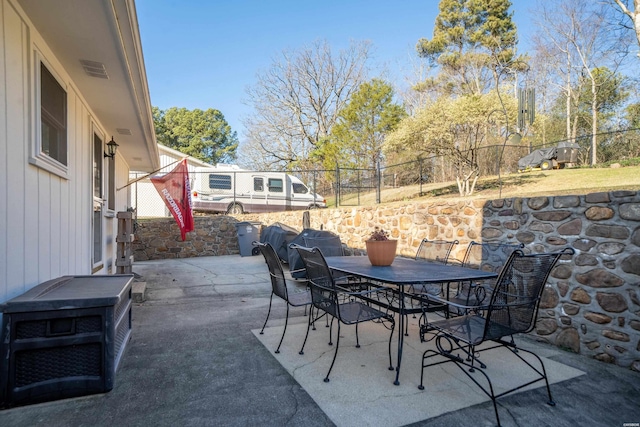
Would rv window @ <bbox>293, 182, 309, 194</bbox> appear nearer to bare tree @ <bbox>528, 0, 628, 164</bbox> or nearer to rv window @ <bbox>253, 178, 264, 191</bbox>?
rv window @ <bbox>253, 178, 264, 191</bbox>

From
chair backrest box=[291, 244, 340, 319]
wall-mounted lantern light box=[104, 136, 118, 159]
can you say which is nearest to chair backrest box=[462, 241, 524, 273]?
chair backrest box=[291, 244, 340, 319]

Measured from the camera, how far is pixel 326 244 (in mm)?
6301

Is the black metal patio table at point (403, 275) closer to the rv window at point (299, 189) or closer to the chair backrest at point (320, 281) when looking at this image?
the chair backrest at point (320, 281)

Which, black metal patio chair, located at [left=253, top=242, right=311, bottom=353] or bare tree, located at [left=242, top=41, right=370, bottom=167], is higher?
bare tree, located at [left=242, top=41, right=370, bottom=167]

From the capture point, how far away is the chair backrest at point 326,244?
20.2 ft

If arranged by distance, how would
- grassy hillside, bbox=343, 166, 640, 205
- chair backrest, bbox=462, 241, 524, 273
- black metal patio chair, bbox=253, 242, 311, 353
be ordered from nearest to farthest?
black metal patio chair, bbox=253, 242, 311, 353, chair backrest, bbox=462, 241, 524, 273, grassy hillside, bbox=343, 166, 640, 205

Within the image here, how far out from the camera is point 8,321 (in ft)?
6.22

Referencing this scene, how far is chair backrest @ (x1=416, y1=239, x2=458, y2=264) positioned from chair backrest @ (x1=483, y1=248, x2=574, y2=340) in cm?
147

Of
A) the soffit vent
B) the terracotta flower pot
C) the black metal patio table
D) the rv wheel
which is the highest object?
the soffit vent

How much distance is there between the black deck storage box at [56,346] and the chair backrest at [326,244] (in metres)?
4.17

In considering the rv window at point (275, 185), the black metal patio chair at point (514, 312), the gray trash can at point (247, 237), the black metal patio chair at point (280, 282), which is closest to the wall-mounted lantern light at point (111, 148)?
the black metal patio chair at point (280, 282)

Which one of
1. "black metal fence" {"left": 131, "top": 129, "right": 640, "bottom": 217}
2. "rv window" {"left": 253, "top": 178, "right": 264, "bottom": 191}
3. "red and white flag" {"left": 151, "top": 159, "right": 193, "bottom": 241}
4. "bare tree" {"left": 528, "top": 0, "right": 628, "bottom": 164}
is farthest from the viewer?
"bare tree" {"left": 528, "top": 0, "right": 628, "bottom": 164}

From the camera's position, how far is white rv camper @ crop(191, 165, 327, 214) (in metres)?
12.3

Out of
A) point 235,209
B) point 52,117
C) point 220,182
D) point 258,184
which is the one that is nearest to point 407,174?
point 258,184
